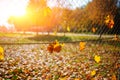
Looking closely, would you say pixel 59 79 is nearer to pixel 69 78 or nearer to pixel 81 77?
pixel 69 78

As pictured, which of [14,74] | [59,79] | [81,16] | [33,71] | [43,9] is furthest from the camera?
[33,71]

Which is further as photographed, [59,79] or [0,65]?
[0,65]

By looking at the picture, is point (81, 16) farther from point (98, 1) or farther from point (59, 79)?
point (59, 79)

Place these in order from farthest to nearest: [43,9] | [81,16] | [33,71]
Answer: [33,71] → [81,16] → [43,9]

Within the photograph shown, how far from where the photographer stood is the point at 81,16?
11.7 ft

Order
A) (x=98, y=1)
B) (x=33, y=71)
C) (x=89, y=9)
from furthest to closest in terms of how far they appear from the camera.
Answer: (x=33, y=71), (x=89, y=9), (x=98, y=1)

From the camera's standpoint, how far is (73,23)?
3623mm

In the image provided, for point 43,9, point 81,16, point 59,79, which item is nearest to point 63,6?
point 43,9

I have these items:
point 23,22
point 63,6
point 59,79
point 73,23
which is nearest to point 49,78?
point 59,79

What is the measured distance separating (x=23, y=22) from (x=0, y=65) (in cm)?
3602

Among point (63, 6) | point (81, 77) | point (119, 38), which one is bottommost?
Answer: point (81, 77)

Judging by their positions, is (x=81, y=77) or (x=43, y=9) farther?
(x=81, y=77)

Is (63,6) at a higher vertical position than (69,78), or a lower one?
higher

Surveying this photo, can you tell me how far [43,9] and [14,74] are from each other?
234cm
